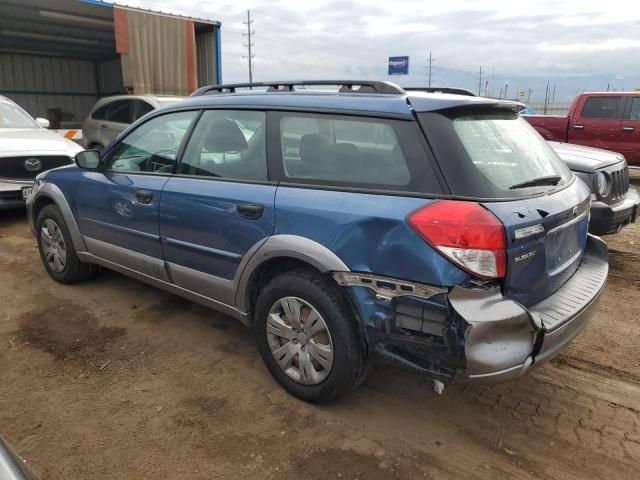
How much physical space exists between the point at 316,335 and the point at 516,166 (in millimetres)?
1359

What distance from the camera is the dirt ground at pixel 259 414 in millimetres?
2395

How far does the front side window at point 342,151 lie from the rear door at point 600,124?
886cm

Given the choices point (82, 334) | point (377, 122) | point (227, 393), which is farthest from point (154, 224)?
point (377, 122)

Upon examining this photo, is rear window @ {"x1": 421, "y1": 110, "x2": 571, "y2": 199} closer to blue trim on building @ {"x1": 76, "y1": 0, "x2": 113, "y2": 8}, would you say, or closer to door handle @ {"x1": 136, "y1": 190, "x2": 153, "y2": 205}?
door handle @ {"x1": 136, "y1": 190, "x2": 153, "y2": 205}

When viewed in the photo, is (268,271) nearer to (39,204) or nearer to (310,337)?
(310,337)

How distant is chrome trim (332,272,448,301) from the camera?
7.35 ft

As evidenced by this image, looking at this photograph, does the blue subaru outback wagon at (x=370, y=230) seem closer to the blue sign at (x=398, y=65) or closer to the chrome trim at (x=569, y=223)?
the chrome trim at (x=569, y=223)

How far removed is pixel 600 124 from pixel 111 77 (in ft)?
47.6

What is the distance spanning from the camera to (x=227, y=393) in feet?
9.70

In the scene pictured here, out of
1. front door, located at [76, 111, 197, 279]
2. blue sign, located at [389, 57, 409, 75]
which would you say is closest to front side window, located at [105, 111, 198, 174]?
front door, located at [76, 111, 197, 279]

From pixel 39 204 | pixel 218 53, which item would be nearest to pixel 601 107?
pixel 218 53

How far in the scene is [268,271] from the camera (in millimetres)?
2914

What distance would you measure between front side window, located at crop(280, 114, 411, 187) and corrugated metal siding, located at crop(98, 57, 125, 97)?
15.3 metres

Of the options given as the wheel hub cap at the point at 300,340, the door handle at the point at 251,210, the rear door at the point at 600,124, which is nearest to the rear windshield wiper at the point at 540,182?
the wheel hub cap at the point at 300,340
